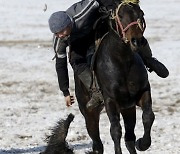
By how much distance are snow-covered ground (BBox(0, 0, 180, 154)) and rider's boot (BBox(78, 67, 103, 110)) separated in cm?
215

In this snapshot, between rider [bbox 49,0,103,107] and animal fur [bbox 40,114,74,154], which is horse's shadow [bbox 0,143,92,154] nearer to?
animal fur [bbox 40,114,74,154]

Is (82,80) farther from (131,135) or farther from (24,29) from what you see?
(24,29)

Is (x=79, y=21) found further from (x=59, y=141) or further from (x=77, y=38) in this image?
(x=59, y=141)

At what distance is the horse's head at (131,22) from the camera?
17.5 feet

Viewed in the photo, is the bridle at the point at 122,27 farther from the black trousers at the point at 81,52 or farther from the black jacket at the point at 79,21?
the black trousers at the point at 81,52

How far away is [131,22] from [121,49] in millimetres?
572

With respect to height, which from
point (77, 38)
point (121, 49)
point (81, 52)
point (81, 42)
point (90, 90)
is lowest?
point (90, 90)

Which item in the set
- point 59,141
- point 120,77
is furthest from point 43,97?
point 120,77

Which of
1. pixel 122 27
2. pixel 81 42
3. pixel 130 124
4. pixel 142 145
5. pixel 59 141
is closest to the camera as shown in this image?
pixel 122 27

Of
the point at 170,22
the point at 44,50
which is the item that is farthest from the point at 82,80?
the point at 170,22

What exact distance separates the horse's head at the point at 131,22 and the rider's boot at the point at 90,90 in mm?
1083

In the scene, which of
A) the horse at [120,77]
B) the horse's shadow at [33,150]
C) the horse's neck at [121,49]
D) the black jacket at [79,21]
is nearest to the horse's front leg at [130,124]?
the horse at [120,77]

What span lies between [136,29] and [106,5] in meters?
1.42

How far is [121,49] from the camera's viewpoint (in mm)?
5902
